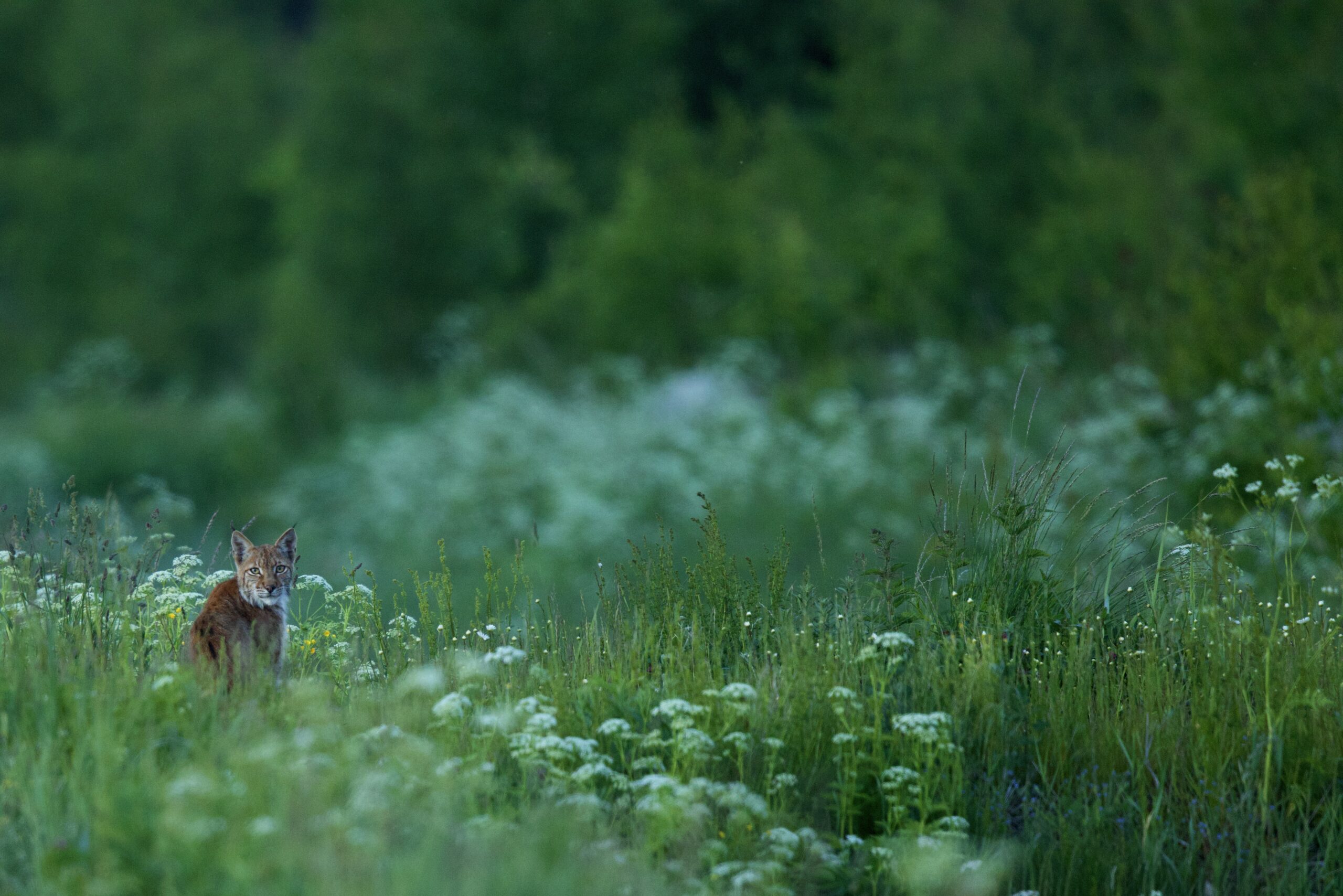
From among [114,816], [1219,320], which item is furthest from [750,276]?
[114,816]

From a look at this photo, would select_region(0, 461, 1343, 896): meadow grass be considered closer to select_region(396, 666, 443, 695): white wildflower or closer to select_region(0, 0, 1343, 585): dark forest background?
select_region(396, 666, 443, 695): white wildflower

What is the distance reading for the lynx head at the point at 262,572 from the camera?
16.6 feet

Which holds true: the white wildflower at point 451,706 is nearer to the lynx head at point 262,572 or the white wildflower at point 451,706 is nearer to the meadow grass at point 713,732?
the meadow grass at point 713,732

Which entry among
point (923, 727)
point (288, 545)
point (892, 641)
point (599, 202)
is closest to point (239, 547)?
point (288, 545)

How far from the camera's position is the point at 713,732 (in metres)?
4.39

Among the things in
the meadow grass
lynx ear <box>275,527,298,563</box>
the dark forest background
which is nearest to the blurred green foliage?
the dark forest background

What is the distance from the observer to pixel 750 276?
22656 mm

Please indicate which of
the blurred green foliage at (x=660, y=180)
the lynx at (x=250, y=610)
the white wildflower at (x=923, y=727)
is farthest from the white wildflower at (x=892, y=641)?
the blurred green foliage at (x=660, y=180)

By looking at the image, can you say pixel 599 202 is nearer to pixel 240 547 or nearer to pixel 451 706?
pixel 240 547

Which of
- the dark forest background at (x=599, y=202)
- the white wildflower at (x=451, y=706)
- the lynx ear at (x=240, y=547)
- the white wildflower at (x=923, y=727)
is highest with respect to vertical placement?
the dark forest background at (x=599, y=202)

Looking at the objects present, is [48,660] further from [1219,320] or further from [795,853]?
[1219,320]

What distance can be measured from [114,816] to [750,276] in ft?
65.5

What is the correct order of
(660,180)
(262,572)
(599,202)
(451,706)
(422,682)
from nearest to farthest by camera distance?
(422,682)
(451,706)
(262,572)
(660,180)
(599,202)

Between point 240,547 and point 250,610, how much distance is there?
0.24 m
